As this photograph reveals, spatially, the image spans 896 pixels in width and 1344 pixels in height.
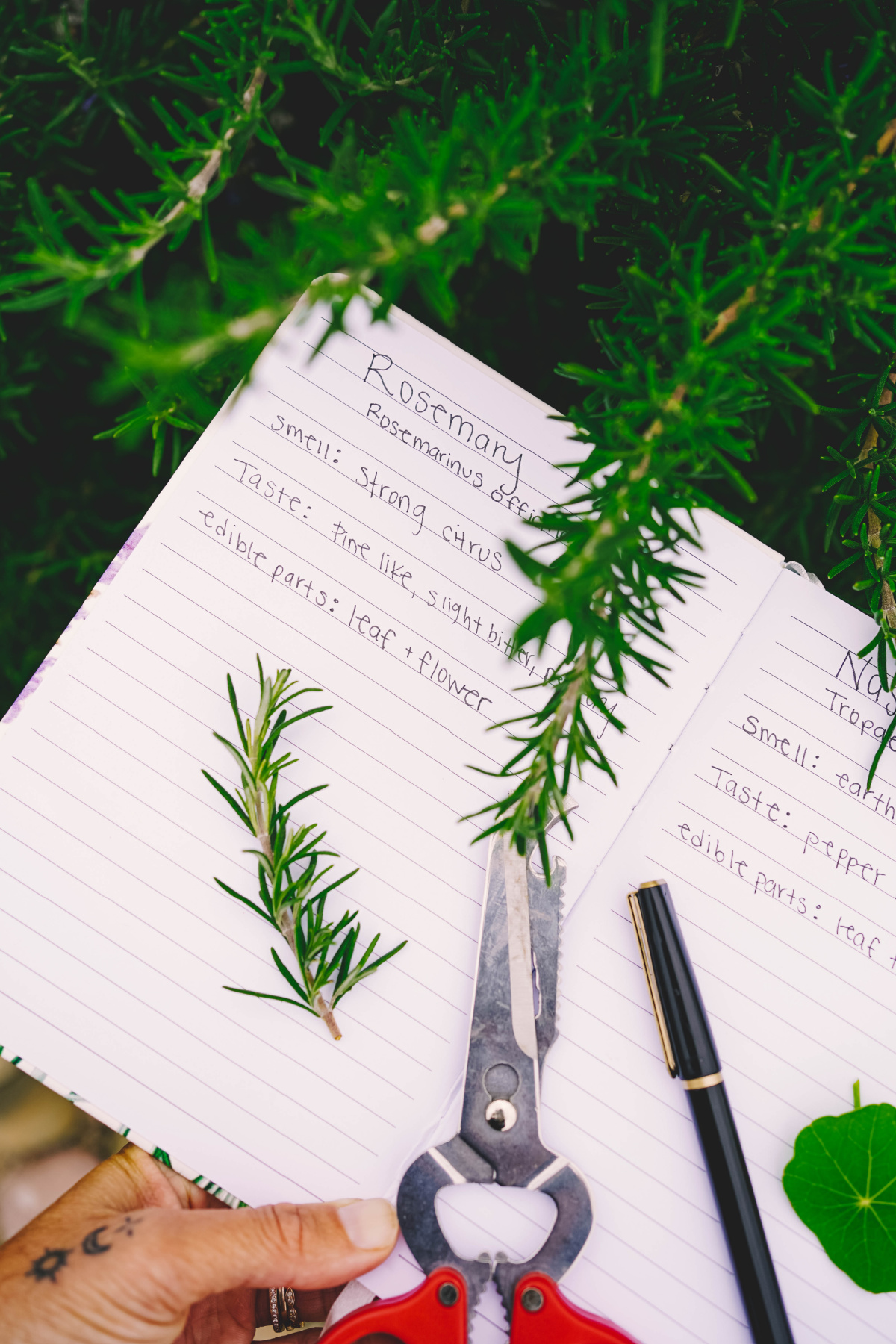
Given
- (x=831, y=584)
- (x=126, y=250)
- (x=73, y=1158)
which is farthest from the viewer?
(x=73, y=1158)

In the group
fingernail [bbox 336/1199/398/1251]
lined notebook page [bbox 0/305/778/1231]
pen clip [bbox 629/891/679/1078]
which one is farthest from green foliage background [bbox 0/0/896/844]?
fingernail [bbox 336/1199/398/1251]

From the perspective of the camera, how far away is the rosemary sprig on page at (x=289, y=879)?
81 centimetres

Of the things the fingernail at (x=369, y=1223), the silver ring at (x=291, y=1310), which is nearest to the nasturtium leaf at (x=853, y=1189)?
the fingernail at (x=369, y=1223)

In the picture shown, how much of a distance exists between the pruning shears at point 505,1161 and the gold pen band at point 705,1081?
0.15 m

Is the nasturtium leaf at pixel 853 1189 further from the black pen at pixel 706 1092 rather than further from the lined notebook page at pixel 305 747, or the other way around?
the lined notebook page at pixel 305 747

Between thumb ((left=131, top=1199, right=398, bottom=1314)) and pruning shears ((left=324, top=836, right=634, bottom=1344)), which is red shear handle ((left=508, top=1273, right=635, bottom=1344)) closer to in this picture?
pruning shears ((left=324, top=836, right=634, bottom=1344))

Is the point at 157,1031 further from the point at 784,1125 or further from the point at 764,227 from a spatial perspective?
the point at 764,227

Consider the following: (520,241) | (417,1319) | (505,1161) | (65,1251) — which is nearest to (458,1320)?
(417,1319)

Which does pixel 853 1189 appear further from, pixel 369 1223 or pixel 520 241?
pixel 520 241

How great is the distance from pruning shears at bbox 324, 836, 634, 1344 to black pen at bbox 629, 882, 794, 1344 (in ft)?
0.34

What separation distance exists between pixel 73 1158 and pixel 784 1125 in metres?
0.96

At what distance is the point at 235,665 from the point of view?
3.08 feet

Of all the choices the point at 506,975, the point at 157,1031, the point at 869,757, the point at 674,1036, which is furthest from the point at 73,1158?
the point at 869,757

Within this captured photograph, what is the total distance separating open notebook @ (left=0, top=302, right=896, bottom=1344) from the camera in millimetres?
883
